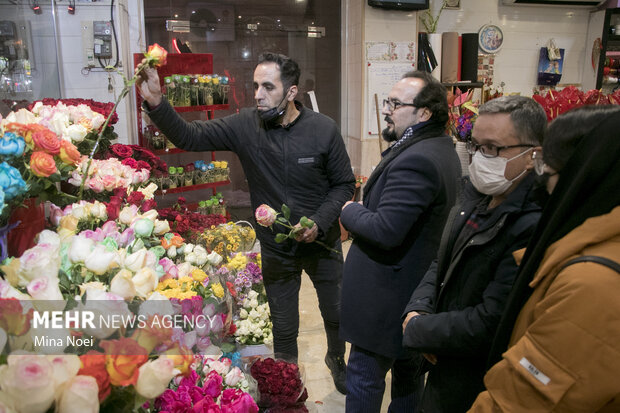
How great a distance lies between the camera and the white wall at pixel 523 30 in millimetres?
5590

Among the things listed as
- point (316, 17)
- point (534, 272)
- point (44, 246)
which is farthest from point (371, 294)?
point (316, 17)

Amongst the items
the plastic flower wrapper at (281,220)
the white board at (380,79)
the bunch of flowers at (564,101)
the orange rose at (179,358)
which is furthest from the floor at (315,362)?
the white board at (380,79)

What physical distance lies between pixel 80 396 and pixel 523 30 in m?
6.42

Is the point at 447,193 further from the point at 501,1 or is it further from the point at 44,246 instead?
the point at 501,1

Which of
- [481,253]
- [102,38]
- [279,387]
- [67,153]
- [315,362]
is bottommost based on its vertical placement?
[315,362]

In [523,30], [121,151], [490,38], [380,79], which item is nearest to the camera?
[121,151]

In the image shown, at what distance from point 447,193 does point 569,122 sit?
87 centimetres

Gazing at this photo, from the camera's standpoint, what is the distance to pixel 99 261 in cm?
88

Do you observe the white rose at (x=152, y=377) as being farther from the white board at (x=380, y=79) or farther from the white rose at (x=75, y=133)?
the white board at (x=380, y=79)

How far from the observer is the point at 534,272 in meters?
0.99

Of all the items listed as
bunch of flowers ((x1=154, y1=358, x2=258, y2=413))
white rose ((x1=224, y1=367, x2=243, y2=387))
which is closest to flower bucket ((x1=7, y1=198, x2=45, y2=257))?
bunch of flowers ((x1=154, y1=358, x2=258, y2=413))

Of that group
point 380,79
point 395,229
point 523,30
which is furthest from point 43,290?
point 523,30

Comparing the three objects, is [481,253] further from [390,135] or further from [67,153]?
[67,153]

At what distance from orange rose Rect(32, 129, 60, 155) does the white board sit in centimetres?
451
